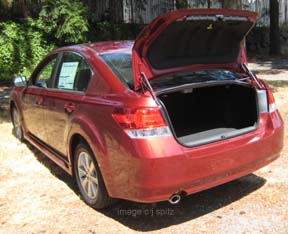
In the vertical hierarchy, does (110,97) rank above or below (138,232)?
above

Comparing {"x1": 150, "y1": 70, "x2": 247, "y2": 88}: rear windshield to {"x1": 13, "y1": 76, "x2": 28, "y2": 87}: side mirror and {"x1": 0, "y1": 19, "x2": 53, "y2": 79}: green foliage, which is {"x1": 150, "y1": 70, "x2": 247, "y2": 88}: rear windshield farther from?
{"x1": 0, "y1": 19, "x2": 53, "y2": 79}: green foliage

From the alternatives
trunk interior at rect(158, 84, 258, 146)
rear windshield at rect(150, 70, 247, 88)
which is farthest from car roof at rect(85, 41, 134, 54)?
rear windshield at rect(150, 70, 247, 88)

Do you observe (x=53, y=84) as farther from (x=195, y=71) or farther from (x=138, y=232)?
(x=138, y=232)

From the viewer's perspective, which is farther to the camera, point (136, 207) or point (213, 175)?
point (136, 207)

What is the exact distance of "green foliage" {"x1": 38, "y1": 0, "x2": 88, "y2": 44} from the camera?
13.9m

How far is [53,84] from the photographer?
5.13 meters

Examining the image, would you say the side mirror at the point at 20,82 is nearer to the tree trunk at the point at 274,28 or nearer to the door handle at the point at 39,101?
the door handle at the point at 39,101

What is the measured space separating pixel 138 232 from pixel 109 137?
0.88m

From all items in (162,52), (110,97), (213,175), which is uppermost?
(162,52)

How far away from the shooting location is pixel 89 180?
430 centimetres

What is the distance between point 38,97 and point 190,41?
2214 millimetres


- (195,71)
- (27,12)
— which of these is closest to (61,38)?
(27,12)

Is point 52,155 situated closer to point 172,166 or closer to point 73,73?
point 73,73

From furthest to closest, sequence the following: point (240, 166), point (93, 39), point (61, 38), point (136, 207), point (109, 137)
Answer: point (93, 39) → point (61, 38) → point (136, 207) → point (240, 166) → point (109, 137)
